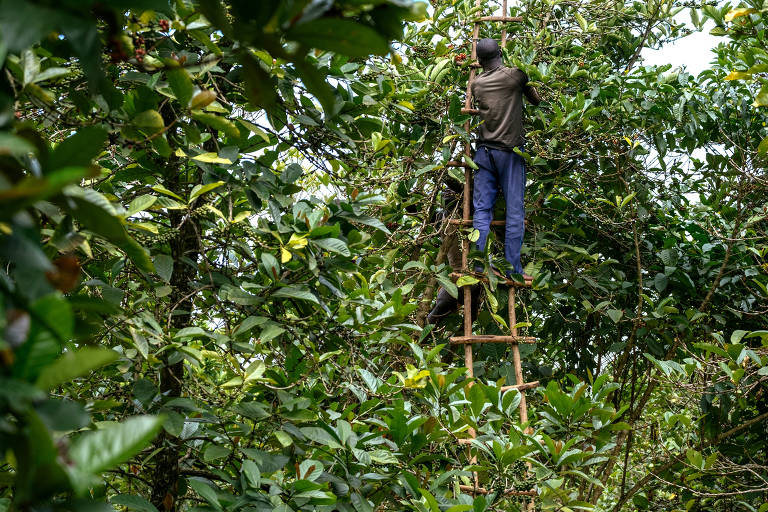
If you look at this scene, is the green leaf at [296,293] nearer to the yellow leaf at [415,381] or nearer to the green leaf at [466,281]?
the yellow leaf at [415,381]

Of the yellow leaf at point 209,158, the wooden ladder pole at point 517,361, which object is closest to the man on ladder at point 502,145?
the wooden ladder pole at point 517,361

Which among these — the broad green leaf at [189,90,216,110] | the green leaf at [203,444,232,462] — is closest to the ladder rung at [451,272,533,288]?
the green leaf at [203,444,232,462]

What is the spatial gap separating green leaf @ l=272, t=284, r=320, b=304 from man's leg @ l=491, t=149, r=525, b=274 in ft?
5.06

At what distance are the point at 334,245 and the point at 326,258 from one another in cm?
13

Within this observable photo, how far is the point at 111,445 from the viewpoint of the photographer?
461 mm

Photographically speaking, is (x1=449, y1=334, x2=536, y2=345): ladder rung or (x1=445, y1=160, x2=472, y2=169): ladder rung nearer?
(x1=449, y1=334, x2=536, y2=345): ladder rung

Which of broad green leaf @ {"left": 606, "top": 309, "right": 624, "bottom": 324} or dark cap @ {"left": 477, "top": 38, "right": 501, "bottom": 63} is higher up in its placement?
dark cap @ {"left": 477, "top": 38, "right": 501, "bottom": 63}

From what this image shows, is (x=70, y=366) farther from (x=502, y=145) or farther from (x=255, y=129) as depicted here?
(x=502, y=145)

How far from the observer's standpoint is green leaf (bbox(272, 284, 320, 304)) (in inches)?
66.2

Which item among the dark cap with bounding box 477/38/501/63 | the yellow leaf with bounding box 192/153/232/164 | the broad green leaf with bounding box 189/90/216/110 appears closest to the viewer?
the broad green leaf with bounding box 189/90/216/110

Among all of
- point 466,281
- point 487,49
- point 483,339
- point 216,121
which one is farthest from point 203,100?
point 487,49

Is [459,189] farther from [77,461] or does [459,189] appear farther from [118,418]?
[77,461]

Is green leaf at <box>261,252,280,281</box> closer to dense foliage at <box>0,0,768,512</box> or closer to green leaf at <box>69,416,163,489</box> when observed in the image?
dense foliage at <box>0,0,768,512</box>

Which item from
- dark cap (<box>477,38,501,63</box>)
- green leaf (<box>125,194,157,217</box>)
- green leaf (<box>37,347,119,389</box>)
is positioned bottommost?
green leaf (<box>37,347,119,389</box>)
